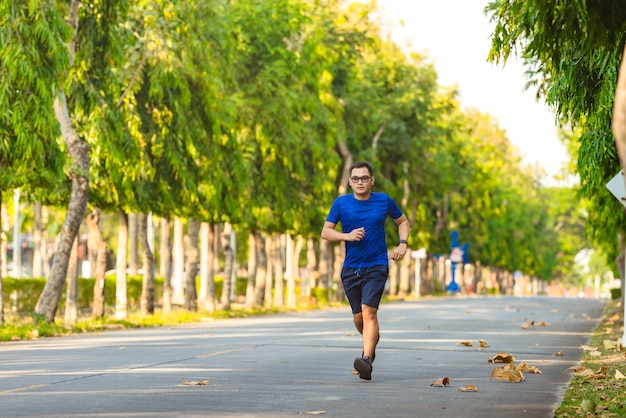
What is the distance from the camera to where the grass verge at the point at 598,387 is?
34.7 feet

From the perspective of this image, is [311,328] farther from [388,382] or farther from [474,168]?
[474,168]

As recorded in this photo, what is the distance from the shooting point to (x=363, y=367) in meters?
13.4

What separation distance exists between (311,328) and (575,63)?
502 inches

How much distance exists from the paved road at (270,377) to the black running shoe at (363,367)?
0.08m

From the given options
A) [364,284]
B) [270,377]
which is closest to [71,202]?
[270,377]

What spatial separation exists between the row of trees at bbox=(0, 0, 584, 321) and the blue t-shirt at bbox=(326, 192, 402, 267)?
476 inches

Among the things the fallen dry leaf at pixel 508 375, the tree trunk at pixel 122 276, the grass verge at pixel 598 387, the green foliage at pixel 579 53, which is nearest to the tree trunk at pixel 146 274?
the tree trunk at pixel 122 276

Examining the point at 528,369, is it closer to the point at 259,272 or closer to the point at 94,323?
the point at 94,323

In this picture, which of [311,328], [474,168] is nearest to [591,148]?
[311,328]

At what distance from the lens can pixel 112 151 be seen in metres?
29.0

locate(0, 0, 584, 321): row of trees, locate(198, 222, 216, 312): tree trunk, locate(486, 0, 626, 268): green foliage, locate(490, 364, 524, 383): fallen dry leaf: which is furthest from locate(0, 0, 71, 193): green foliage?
locate(198, 222, 216, 312): tree trunk

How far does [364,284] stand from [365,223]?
0.64 m

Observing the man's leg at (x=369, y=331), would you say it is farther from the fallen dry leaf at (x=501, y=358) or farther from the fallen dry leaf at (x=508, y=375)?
the fallen dry leaf at (x=501, y=358)

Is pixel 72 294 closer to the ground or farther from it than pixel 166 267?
closer to the ground
